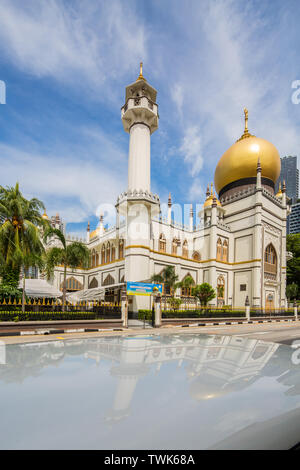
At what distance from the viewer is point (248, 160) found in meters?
34.2

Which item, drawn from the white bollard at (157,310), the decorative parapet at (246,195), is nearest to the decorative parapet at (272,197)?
the decorative parapet at (246,195)

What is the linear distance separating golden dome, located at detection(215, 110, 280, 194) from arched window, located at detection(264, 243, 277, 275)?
32.2 feet

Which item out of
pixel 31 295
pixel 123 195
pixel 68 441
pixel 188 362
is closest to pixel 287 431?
pixel 68 441

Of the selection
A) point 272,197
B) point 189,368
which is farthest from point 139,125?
point 189,368

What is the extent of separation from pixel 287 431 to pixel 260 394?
100cm

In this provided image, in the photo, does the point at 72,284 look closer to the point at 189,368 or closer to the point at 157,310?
the point at 157,310

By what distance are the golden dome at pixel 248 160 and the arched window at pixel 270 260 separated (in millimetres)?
9819

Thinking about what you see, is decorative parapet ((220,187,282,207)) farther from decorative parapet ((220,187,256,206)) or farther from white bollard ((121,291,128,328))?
white bollard ((121,291,128,328))

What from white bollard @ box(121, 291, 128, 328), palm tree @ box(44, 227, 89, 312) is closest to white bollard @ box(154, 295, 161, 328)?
white bollard @ box(121, 291, 128, 328)

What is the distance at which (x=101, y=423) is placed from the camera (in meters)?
2.65

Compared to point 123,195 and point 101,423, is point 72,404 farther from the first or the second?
point 123,195

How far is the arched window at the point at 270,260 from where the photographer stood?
32044mm

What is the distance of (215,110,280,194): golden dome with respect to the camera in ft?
112

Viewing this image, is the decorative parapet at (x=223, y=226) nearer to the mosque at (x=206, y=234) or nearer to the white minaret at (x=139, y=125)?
the mosque at (x=206, y=234)
